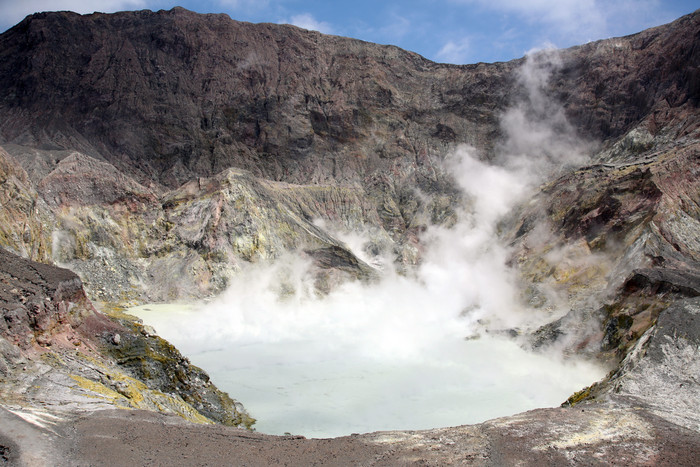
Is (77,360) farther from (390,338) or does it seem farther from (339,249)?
(339,249)

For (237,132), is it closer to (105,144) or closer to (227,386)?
(105,144)

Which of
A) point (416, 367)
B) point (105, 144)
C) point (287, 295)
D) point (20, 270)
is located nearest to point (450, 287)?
point (287, 295)

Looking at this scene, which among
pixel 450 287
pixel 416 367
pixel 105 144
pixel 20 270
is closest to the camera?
pixel 20 270

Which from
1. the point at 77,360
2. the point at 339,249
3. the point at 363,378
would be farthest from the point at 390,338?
the point at 77,360

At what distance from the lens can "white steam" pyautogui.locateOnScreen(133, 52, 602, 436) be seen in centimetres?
2097

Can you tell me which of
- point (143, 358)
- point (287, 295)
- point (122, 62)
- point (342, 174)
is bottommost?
point (143, 358)

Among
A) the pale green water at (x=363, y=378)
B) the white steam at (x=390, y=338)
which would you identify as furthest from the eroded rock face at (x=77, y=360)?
the white steam at (x=390, y=338)

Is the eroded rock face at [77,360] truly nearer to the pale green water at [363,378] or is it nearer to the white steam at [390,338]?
the pale green water at [363,378]

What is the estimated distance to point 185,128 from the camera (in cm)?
6912

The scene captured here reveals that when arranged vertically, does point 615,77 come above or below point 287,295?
above

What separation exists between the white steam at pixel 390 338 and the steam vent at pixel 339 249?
22 cm

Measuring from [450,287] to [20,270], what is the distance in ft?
115

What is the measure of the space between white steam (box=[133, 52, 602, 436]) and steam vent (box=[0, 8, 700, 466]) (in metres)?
0.22

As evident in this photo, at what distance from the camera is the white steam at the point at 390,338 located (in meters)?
21.0
